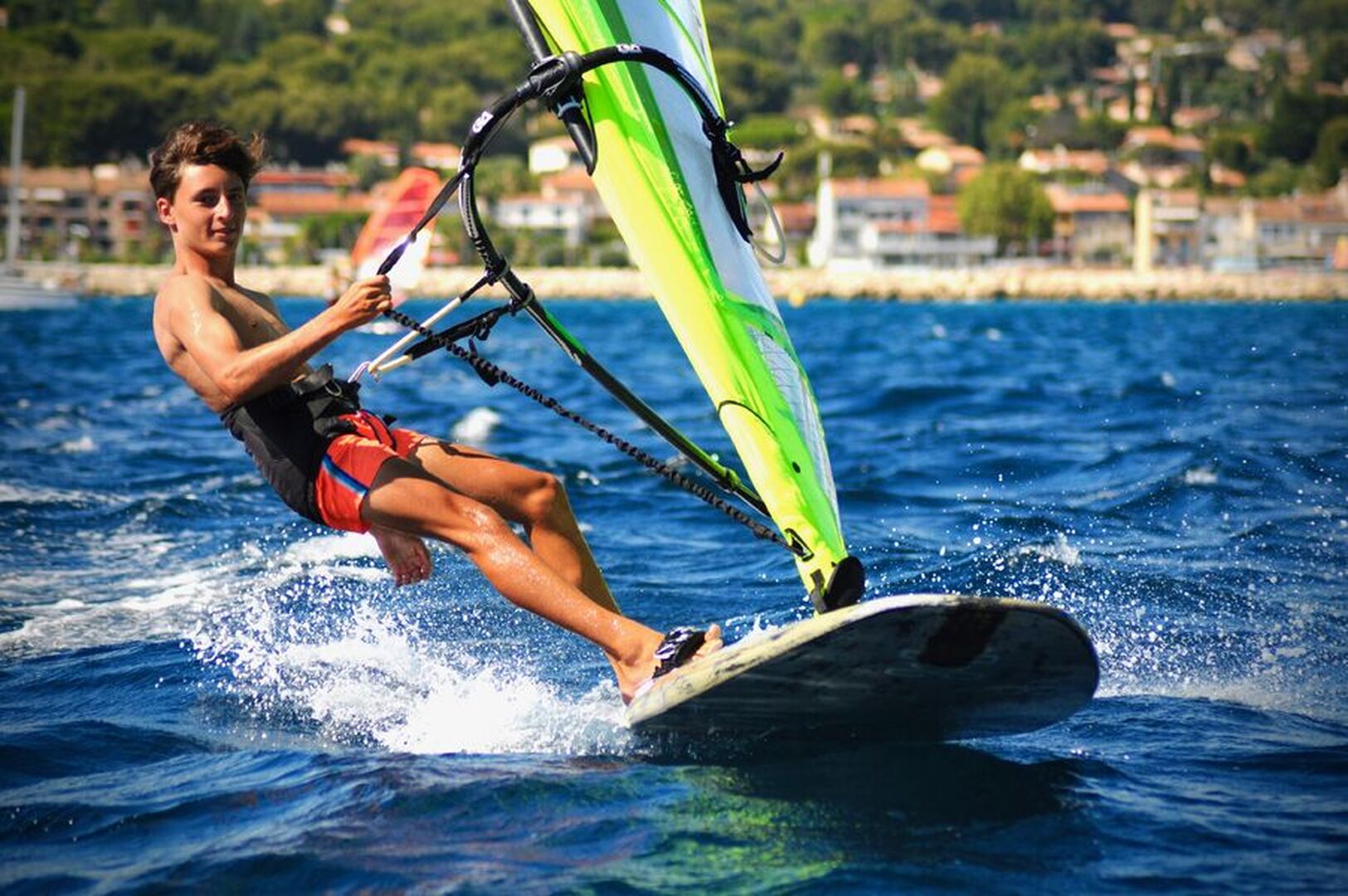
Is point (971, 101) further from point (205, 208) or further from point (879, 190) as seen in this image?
point (205, 208)

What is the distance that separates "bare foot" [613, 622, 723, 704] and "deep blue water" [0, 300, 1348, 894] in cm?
18

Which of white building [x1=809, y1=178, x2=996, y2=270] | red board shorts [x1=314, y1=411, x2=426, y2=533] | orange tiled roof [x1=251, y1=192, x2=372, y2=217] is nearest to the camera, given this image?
red board shorts [x1=314, y1=411, x2=426, y2=533]

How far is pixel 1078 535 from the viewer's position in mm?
8172

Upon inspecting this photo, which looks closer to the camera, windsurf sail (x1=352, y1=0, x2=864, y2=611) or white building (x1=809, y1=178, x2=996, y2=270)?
windsurf sail (x1=352, y1=0, x2=864, y2=611)

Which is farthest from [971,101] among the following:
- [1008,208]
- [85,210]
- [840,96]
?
[85,210]

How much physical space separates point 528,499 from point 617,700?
2.44ft

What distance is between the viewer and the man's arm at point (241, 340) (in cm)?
458

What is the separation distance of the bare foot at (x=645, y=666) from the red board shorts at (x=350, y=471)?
93cm

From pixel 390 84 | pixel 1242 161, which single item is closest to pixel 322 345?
pixel 1242 161

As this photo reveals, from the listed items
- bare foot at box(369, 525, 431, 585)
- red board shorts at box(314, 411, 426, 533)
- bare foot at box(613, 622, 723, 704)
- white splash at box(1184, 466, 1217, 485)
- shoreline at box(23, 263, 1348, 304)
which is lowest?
shoreline at box(23, 263, 1348, 304)

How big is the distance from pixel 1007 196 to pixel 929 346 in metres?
78.7

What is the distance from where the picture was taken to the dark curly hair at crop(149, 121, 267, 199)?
4988mm

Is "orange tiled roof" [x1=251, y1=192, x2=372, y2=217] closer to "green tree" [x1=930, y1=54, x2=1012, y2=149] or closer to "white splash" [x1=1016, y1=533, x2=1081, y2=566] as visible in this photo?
"green tree" [x1=930, y1=54, x2=1012, y2=149]

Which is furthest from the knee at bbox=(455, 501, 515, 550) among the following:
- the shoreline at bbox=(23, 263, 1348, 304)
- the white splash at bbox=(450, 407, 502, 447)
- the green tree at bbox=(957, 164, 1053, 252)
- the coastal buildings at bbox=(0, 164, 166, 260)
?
the green tree at bbox=(957, 164, 1053, 252)
